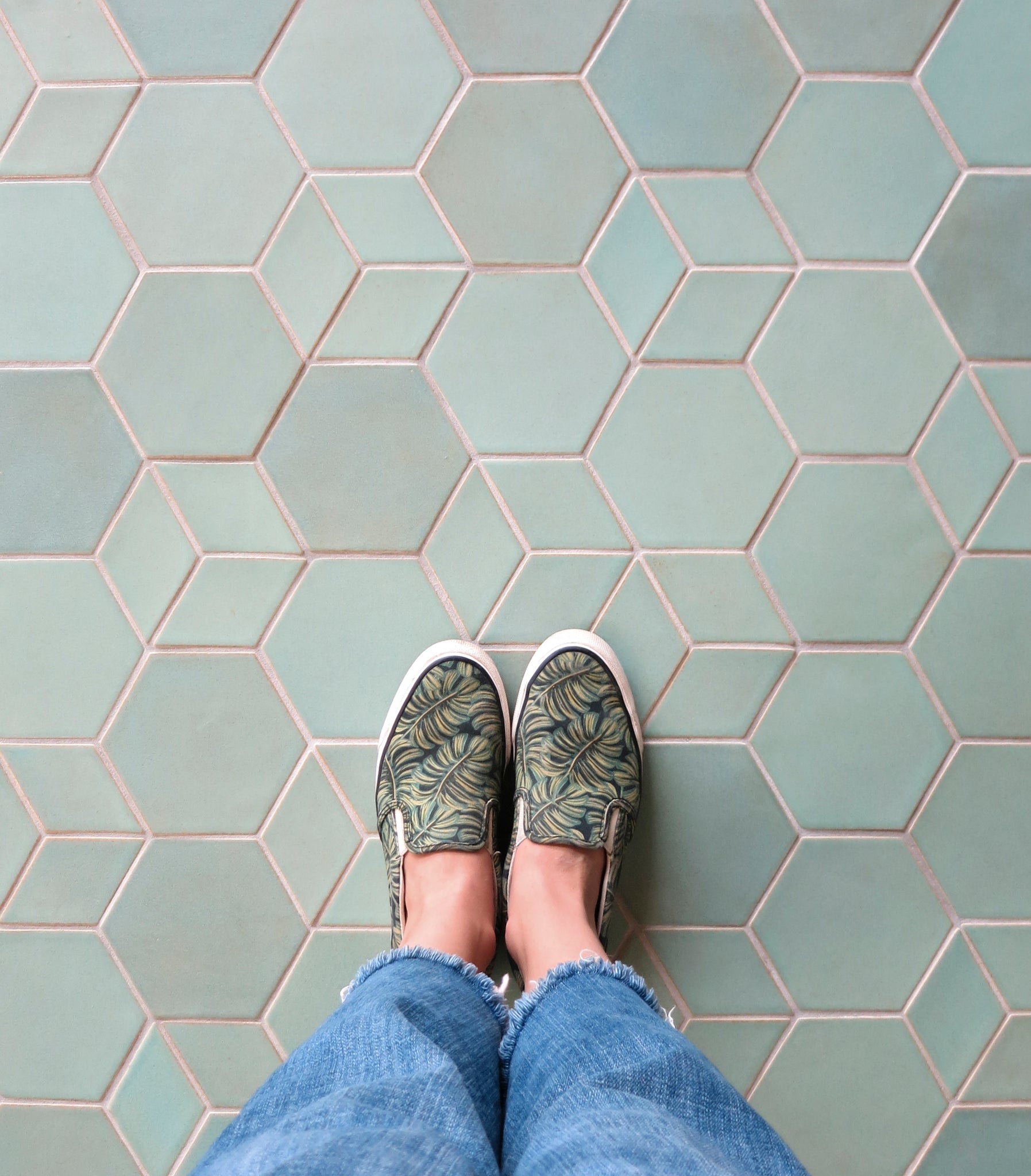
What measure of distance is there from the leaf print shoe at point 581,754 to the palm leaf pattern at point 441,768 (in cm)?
4

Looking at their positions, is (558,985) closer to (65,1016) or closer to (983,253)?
(65,1016)

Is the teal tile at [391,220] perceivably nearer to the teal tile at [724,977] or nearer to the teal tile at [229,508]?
the teal tile at [229,508]

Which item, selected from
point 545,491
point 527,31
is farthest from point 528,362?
point 527,31

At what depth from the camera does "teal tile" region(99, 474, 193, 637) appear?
94 cm

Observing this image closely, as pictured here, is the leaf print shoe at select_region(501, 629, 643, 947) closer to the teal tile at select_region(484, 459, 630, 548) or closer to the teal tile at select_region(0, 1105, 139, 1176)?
the teal tile at select_region(484, 459, 630, 548)

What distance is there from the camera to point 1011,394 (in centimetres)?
92

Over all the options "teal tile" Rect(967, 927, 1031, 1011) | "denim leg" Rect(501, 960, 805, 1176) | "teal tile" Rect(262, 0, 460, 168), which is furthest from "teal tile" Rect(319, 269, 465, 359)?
"teal tile" Rect(967, 927, 1031, 1011)

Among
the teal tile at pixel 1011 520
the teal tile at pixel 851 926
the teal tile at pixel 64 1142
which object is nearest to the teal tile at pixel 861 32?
the teal tile at pixel 1011 520

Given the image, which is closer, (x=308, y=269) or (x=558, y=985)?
(x=558, y=985)

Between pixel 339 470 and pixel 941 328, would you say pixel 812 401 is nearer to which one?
pixel 941 328

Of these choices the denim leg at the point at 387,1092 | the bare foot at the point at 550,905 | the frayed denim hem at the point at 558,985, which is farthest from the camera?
the bare foot at the point at 550,905

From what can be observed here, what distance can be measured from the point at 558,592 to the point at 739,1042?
526 mm

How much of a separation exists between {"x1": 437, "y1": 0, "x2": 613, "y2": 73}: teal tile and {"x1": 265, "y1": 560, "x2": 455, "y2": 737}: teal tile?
55cm

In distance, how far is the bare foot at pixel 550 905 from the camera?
2.80 ft
